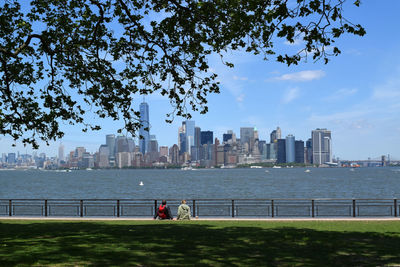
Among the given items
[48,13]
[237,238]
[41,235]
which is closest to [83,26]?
[48,13]

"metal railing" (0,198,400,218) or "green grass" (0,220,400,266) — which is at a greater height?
"green grass" (0,220,400,266)

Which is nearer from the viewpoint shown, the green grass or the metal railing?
the green grass

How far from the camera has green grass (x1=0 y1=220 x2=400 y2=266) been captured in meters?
9.28

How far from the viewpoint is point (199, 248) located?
10.8 m

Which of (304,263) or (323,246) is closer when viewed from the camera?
(304,263)

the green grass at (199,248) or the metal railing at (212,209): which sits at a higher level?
the green grass at (199,248)

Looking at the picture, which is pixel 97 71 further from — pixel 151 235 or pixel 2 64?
pixel 151 235

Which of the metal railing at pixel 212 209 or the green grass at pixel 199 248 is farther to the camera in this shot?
the metal railing at pixel 212 209

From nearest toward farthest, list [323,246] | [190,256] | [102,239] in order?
[190,256]
[323,246]
[102,239]

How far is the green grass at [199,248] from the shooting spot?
928 cm

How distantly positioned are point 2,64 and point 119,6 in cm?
557

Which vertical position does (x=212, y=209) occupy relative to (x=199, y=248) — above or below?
below

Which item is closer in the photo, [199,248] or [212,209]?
[199,248]

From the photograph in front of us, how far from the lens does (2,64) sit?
55.6 ft
